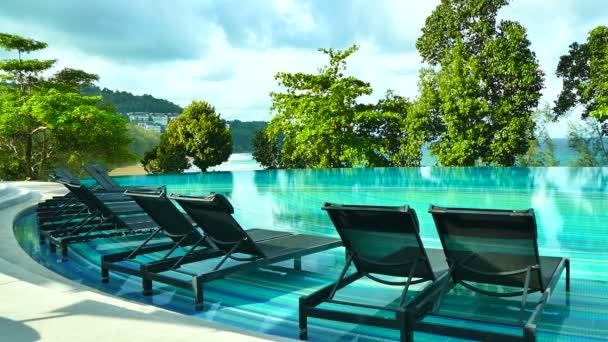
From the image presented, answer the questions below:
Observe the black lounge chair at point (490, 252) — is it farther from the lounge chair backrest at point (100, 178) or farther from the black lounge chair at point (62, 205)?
the lounge chair backrest at point (100, 178)

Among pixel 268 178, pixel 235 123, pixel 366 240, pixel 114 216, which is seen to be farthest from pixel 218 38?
pixel 366 240

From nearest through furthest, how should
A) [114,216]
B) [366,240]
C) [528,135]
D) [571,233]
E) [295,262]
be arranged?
[366,240] < [295,262] < [114,216] < [571,233] < [528,135]

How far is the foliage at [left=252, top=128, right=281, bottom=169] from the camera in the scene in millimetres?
21688

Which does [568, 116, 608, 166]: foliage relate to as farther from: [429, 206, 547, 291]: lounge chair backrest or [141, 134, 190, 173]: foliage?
[429, 206, 547, 291]: lounge chair backrest

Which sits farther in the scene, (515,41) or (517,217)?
(515,41)

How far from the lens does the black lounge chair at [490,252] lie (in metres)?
2.96

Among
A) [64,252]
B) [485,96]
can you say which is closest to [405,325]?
[64,252]

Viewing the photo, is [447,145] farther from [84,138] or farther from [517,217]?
[517,217]

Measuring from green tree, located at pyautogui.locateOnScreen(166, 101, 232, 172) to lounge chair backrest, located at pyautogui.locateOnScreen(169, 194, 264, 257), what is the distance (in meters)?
16.7

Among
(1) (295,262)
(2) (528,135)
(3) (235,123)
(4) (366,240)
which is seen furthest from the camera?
(3) (235,123)

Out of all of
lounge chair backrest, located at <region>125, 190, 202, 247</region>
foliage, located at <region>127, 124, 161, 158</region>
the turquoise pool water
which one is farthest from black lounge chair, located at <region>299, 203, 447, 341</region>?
foliage, located at <region>127, 124, 161, 158</region>

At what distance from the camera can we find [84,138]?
63.7ft

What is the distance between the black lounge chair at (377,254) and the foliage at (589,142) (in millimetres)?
19470

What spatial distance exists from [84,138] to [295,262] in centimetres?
1646
